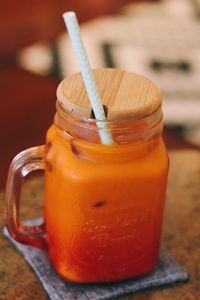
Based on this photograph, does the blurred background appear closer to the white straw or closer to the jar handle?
the jar handle

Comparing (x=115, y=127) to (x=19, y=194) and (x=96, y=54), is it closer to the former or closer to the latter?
(x=19, y=194)

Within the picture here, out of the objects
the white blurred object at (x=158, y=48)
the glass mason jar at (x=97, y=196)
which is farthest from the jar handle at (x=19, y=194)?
the white blurred object at (x=158, y=48)

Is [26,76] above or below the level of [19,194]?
below

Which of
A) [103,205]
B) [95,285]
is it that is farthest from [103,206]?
[95,285]

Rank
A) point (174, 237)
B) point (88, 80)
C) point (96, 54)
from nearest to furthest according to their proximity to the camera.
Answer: point (88, 80)
point (174, 237)
point (96, 54)

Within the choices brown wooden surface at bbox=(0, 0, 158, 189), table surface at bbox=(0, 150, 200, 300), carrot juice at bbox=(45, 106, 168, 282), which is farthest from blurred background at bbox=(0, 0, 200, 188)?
carrot juice at bbox=(45, 106, 168, 282)

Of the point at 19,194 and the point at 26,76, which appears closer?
the point at 19,194
